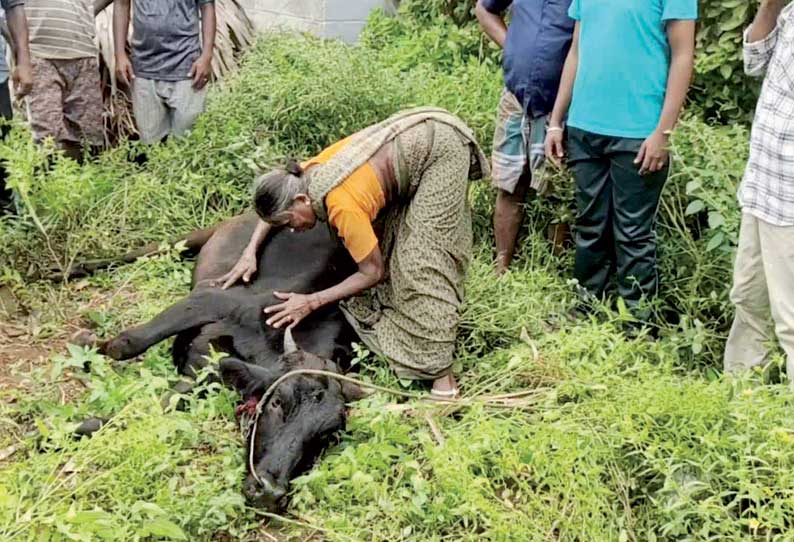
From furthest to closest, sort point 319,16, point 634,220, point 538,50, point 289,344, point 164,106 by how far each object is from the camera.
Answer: point 319,16 → point 164,106 → point 538,50 → point 634,220 → point 289,344

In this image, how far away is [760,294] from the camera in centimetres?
394

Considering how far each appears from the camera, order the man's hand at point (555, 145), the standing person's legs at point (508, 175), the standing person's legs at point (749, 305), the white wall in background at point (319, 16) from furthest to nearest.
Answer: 1. the white wall in background at point (319, 16)
2. the standing person's legs at point (508, 175)
3. the man's hand at point (555, 145)
4. the standing person's legs at point (749, 305)

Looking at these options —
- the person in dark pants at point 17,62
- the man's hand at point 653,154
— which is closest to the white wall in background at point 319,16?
the person in dark pants at point 17,62

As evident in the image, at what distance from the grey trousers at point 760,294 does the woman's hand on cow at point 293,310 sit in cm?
181

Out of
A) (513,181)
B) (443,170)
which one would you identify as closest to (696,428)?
(443,170)

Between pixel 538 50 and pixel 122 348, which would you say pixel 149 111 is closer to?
pixel 122 348

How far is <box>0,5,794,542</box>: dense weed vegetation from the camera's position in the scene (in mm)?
3172

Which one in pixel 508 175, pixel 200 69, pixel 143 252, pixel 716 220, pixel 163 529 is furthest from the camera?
pixel 200 69

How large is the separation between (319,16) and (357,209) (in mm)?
5264

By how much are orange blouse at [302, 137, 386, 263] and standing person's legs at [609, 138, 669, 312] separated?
1.20 metres

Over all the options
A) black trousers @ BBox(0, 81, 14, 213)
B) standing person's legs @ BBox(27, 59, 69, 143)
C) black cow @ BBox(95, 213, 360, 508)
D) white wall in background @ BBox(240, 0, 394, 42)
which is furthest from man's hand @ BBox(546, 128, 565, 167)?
white wall in background @ BBox(240, 0, 394, 42)

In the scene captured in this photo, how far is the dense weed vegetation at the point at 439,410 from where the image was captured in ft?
10.4

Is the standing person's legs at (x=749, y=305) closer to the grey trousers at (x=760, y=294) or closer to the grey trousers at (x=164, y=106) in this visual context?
the grey trousers at (x=760, y=294)

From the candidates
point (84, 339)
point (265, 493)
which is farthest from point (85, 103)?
→ point (265, 493)
